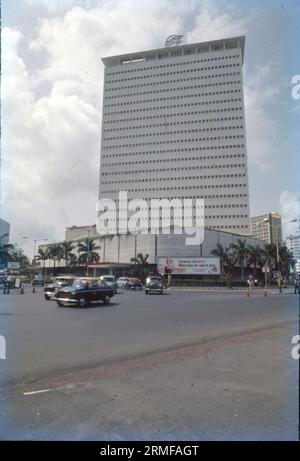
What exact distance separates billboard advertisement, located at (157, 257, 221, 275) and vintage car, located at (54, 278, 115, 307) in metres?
37.6

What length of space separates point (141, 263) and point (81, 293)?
52.3 meters

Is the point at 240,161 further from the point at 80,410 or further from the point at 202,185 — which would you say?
the point at 80,410

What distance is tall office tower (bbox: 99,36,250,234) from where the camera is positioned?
368 feet

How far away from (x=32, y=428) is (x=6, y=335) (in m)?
5.35

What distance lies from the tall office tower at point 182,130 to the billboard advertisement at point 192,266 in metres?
56.7

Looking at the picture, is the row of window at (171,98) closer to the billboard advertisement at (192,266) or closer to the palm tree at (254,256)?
the palm tree at (254,256)

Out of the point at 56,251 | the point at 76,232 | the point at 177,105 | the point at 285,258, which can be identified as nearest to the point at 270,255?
the point at 285,258

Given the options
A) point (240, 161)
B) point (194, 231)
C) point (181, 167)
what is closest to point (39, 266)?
point (194, 231)

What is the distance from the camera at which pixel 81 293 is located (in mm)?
15789

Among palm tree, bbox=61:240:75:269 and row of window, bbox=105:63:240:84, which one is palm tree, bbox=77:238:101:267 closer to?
palm tree, bbox=61:240:75:269

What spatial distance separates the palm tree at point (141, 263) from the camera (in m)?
65.8

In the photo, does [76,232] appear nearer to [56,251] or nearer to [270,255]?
[56,251]

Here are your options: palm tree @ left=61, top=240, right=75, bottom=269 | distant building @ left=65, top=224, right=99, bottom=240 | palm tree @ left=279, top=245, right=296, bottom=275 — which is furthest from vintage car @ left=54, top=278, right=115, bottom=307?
distant building @ left=65, top=224, right=99, bottom=240

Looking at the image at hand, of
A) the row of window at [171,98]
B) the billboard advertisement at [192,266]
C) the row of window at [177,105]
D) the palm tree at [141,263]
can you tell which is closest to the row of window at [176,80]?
the row of window at [171,98]
